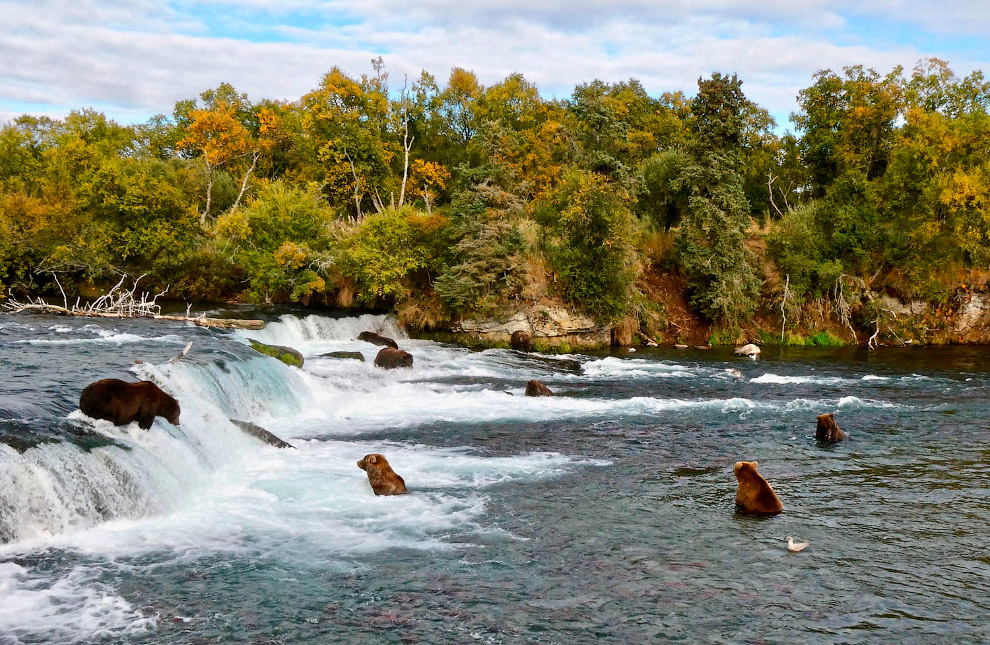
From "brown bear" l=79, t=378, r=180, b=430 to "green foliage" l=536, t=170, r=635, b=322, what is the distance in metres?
21.0

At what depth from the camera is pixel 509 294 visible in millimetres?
31734

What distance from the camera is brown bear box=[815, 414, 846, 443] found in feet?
52.8

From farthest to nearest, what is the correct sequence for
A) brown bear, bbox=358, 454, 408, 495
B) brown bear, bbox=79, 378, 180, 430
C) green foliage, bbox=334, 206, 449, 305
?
1. green foliage, bbox=334, 206, 449, 305
2. brown bear, bbox=79, 378, 180, 430
3. brown bear, bbox=358, 454, 408, 495

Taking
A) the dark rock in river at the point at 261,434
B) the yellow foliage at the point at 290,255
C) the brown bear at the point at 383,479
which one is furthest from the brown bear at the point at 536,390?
the yellow foliage at the point at 290,255

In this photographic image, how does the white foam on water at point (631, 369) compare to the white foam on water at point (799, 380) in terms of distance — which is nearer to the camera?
the white foam on water at point (799, 380)

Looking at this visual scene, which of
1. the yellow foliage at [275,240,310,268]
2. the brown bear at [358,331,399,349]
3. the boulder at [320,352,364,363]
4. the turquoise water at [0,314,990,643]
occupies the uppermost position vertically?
the yellow foliage at [275,240,310,268]

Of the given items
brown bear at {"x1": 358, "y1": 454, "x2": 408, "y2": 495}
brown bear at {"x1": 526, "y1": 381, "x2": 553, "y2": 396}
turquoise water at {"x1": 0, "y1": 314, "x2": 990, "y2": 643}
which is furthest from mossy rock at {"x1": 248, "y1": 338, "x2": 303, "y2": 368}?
brown bear at {"x1": 358, "y1": 454, "x2": 408, "y2": 495}

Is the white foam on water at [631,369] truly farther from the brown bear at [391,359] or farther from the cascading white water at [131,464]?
the cascading white water at [131,464]

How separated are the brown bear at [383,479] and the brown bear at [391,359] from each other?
39.1 ft

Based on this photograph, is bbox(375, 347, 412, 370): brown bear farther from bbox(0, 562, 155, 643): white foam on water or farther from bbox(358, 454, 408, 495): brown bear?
bbox(0, 562, 155, 643): white foam on water

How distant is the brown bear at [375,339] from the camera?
28.4 m

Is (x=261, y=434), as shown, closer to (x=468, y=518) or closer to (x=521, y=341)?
(x=468, y=518)

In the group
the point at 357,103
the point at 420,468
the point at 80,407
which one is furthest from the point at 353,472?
the point at 357,103

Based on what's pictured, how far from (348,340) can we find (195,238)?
11407 mm
